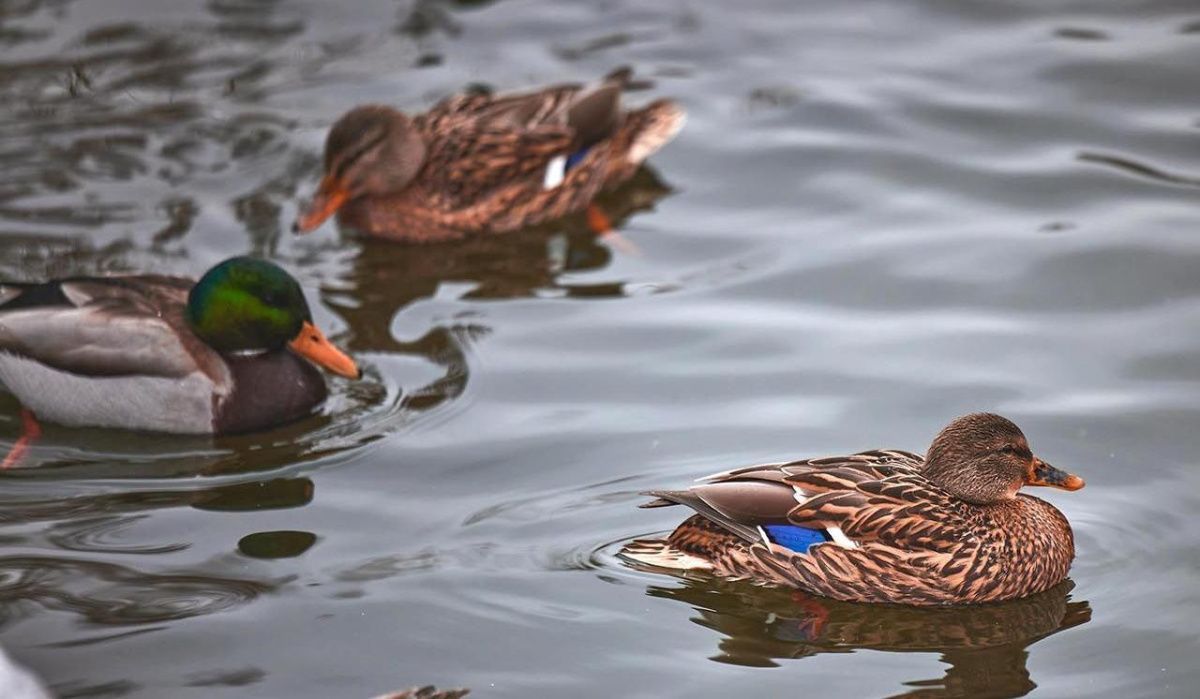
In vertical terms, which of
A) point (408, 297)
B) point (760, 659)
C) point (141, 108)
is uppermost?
point (141, 108)

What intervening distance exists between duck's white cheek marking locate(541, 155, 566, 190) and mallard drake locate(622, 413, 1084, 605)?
4071mm

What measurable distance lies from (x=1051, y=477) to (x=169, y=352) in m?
3.97

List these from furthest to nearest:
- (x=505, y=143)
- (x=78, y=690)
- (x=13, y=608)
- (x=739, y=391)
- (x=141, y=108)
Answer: (x=141, y=108), (x=505, y=143), (x=739, y=391), (x=13, y=608), (x=78, y=690)

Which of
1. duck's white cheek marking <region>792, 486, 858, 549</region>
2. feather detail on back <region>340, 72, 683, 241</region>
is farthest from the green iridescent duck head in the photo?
duck's white cheek marking <region>792, 486, 858, 549</region>

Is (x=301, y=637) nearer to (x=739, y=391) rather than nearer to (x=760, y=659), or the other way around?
(x=760, y=659)

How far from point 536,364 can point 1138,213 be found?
3.61 meters

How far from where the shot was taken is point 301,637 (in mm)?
6449

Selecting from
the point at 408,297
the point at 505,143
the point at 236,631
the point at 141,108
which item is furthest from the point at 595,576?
the point at 141,108

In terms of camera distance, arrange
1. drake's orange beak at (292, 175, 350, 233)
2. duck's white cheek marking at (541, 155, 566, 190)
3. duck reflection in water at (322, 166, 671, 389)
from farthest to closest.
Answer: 1. duck's white cheek marking at (541, 155, 566, 190)
2. drake's orange beak at (292, 175, 350, 233)
3. duck reflection in water at (322, 166, 671, 389)

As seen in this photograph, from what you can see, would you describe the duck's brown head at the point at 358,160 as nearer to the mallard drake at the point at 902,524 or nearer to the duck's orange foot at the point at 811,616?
the mallard drake at the point at 902,524

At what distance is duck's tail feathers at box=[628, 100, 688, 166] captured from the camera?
429 inches

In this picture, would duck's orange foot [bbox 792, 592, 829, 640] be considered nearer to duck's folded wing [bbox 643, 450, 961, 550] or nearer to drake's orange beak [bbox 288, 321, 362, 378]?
duck's folded wing [bbox 643, 450, 961, 550]

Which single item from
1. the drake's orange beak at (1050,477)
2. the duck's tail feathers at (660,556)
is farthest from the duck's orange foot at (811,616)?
the drake's orange beak at (1050,477)

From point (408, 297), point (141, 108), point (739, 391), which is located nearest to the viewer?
point (739, 391)
